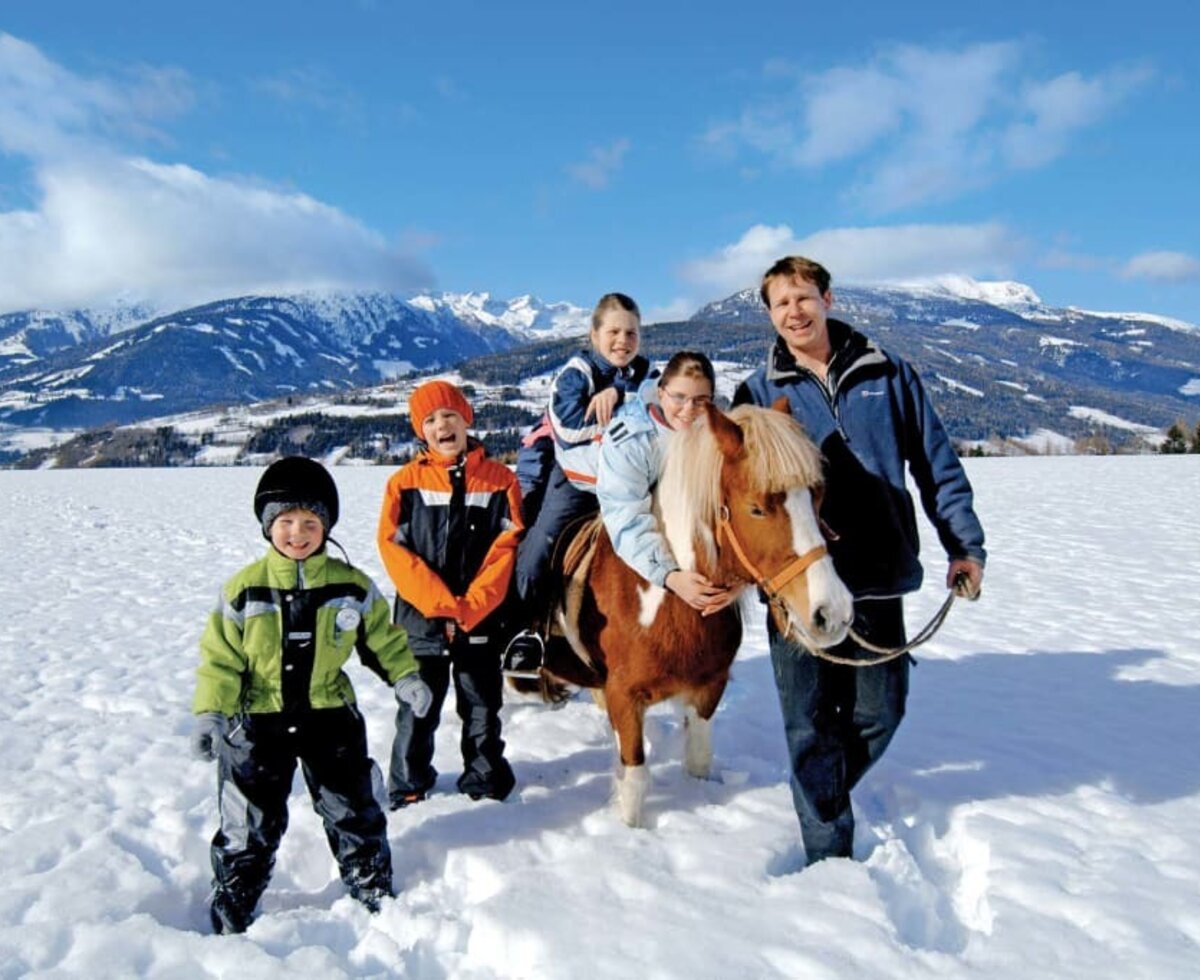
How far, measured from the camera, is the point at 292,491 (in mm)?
2846

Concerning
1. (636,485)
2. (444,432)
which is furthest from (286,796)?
(636,485)

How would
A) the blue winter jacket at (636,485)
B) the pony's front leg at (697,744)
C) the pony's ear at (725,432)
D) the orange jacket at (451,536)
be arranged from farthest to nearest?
the pony's front leg at (697,744) < the orange jacket at (451,536) < the blue winter jacket at (636,485) < the pony's ear at (725,432)

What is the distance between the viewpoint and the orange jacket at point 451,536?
360 cm

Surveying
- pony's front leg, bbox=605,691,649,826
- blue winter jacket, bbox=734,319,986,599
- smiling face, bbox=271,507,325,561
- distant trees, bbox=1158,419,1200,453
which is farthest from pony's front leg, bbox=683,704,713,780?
distant trees, bbox=1158,419,1200,453

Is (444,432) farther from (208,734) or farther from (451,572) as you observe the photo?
(208,734)

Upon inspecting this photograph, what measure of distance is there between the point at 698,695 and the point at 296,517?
6.31ft

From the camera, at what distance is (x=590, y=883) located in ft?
9.36

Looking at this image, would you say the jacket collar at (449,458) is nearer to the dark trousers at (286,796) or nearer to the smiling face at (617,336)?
the smiling face at (617,336)

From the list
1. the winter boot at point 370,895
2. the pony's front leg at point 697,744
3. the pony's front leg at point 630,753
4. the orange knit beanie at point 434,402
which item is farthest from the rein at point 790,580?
the winter boot at point 370,895

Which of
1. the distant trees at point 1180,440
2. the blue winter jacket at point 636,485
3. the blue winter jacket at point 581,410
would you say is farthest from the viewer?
the distant trees at point 1180,440

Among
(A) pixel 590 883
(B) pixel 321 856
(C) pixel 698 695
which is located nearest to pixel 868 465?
(C) pixel 698 695

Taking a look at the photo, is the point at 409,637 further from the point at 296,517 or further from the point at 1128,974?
the point at 1128,974

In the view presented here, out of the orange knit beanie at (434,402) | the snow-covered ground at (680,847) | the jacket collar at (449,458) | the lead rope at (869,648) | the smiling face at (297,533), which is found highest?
the orange knit beanie at (434,402)

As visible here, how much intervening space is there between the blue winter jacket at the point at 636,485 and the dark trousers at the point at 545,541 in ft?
3.13
